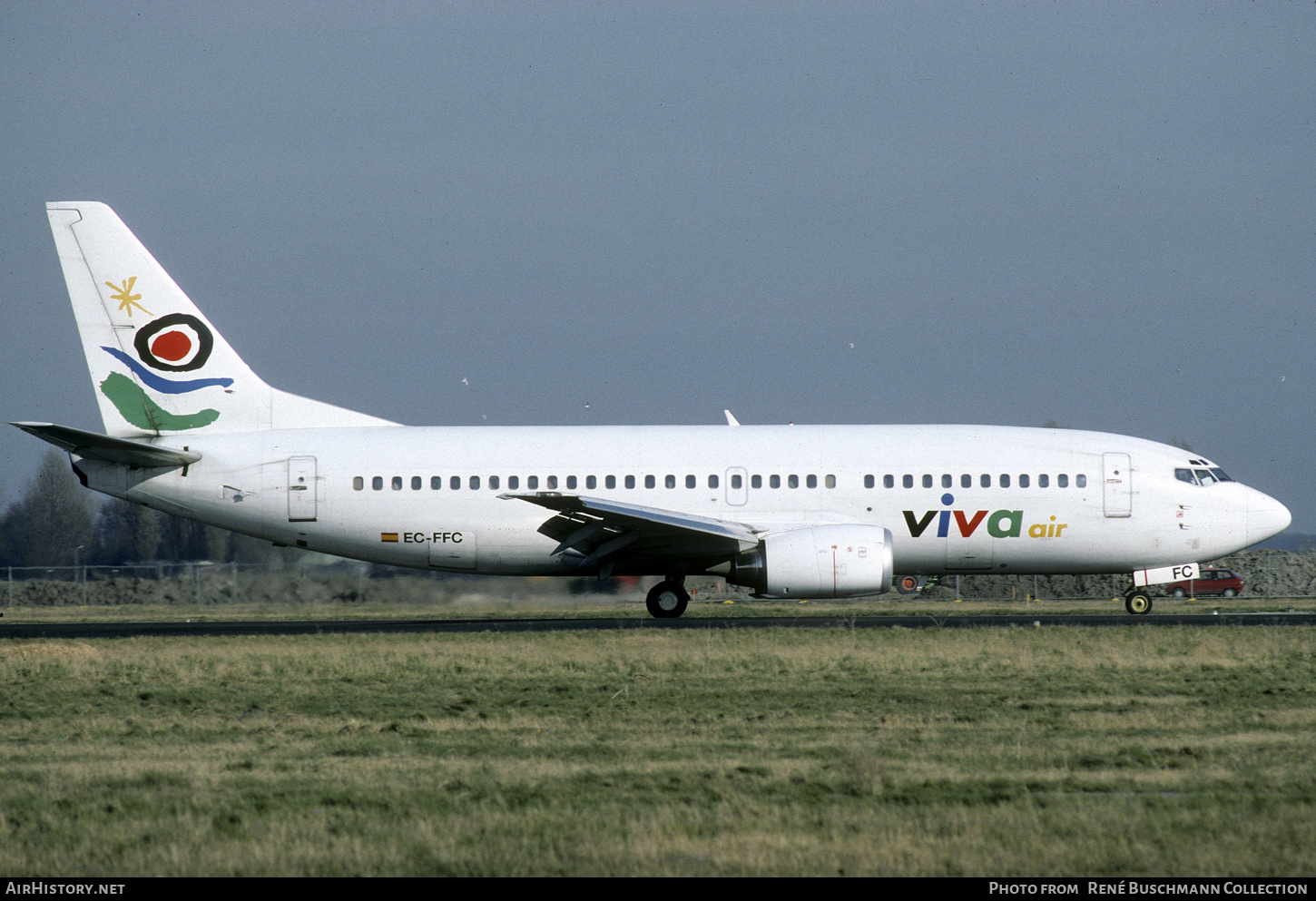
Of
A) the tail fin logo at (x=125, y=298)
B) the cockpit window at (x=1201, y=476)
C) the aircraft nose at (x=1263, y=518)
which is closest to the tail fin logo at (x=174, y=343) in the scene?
the tail fin logo at (x=125, y=298)

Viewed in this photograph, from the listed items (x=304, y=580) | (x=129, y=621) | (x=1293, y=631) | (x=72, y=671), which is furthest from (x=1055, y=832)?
(x=304, y=580)

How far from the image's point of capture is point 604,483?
84.0 ft

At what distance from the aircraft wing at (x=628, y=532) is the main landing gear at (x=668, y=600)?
96cm

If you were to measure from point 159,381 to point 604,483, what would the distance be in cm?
891

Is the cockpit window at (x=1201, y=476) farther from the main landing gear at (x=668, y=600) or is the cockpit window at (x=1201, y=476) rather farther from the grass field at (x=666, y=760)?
the main landing gear at (x=668, y=600)

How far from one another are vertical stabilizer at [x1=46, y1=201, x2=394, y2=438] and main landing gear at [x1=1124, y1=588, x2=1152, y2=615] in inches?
691

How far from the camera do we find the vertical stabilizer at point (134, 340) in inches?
1025

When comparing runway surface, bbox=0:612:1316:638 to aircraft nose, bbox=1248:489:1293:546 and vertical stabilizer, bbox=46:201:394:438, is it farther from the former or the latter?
vertical stabilizer, bbox=46:201:394:438

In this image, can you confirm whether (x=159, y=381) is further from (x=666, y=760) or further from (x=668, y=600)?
(x=666, y=760)

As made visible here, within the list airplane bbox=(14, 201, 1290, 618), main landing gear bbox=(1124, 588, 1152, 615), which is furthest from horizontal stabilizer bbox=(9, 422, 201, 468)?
main landing gear bbox=(1124, 588, 1152, 615)

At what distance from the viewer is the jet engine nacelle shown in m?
23.4

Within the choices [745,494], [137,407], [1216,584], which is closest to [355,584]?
[137,407]

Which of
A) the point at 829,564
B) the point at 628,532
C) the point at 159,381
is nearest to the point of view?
the point at 829,564

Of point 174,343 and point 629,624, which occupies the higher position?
point 174,343
